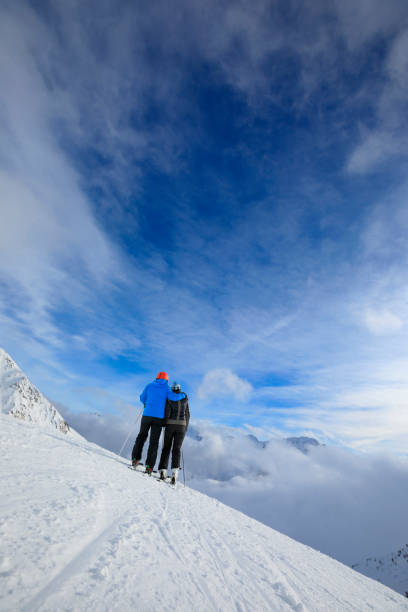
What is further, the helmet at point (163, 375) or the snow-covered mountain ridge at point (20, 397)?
the snow-covered mountain ridge at point (20, 397)

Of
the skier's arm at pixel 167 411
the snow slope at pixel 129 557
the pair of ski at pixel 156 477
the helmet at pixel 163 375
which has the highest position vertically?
the helmet at pixel 163 375

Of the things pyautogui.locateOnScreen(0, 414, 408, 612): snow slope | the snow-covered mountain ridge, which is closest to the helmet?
pyautogui.locateOnScreen(0, 414, 408, 612): snow slope

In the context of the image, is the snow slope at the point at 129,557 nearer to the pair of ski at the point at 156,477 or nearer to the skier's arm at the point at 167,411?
the pair of ski at the point at 156,477

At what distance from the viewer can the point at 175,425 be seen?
8578mm

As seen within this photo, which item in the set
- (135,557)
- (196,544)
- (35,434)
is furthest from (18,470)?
(35,434)

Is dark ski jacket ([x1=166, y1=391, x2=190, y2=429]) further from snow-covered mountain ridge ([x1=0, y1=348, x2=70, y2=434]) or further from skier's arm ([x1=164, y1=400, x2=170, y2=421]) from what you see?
snow-covered mountain ridge ([x1=0, y1=348, x2=70, y2=434])

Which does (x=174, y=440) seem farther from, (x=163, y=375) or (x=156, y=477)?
(x=163, y=375)

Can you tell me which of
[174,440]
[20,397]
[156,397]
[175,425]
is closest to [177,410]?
[175,425]

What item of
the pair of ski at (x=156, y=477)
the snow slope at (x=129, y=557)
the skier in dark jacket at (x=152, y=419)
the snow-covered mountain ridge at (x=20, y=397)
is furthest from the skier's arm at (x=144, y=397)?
the snow-covered mountain ridge at (x=20, y=397)

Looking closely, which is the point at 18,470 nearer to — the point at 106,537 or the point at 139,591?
the point at 106,537

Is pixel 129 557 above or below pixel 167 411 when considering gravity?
below

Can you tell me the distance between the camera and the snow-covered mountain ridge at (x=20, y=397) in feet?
64.0

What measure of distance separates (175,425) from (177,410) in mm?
454

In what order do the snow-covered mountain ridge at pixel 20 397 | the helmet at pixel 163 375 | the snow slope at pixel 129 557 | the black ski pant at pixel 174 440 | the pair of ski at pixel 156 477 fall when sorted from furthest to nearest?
the snow-covered mountain ridge at pixel 20 397, the helmet at pixel 163 375, the black ski pant at pixel 174 440, the pair of ski at pixel 156 477, the snow slope at pixel 129 557
